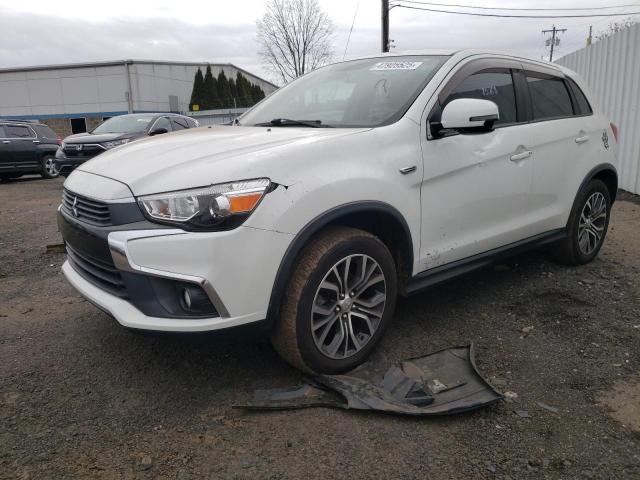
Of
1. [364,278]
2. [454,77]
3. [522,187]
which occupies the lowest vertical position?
[364,278]

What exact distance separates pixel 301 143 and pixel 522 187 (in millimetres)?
1880

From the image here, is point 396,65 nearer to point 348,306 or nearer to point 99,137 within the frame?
point 348,306

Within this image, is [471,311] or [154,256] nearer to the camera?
[154,256]

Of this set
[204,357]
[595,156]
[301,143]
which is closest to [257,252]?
[301,143]

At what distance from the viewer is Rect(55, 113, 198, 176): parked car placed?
34.8 feet

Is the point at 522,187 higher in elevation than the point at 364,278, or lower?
higher

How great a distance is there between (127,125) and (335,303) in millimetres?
10325

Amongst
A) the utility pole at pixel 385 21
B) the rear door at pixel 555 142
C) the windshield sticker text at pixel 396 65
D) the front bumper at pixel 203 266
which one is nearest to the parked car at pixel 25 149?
the windshield sticker text at pixel 396 65

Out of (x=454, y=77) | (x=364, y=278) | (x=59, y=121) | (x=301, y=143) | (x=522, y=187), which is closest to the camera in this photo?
(x=301, y=143)

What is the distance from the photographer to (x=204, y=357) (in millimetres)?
3094

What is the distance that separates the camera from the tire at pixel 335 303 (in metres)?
2.57

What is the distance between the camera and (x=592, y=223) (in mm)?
4660

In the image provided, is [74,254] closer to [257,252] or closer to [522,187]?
[257,252]

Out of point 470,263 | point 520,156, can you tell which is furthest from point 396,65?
point 470,263
